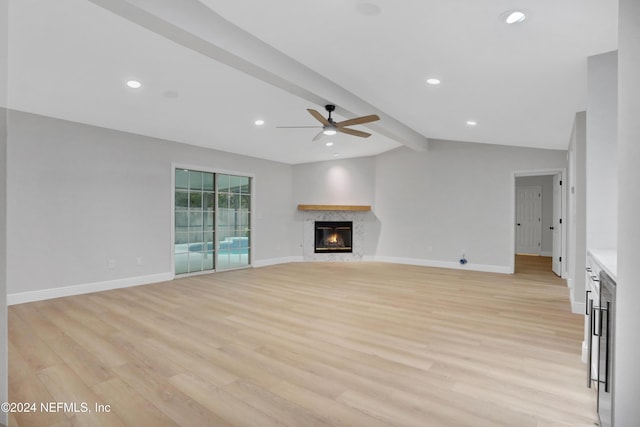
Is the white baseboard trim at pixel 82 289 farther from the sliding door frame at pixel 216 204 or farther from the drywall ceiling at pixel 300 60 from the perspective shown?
the drywall ceiling at pixel 300 60

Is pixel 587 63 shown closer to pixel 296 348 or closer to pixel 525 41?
pixel 525 41

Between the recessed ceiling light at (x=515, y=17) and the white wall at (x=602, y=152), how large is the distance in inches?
35.3

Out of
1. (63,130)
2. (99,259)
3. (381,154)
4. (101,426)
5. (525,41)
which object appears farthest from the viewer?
(381,154)

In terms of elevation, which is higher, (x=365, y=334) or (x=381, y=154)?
(x=381, y=154)

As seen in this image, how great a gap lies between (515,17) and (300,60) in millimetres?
1948

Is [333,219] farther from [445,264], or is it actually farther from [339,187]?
[445,264]

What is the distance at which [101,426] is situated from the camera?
185 cm

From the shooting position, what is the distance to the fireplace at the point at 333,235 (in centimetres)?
876

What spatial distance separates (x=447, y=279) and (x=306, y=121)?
372 cm

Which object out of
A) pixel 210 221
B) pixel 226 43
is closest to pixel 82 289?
pixel 210 221

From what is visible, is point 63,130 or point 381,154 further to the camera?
point 381,154

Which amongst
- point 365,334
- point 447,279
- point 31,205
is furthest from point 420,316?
point 31,205

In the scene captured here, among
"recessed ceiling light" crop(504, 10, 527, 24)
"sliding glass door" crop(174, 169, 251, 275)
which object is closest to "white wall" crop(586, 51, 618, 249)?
"recessed ceiling light" crop(504, 10, 527, 24)

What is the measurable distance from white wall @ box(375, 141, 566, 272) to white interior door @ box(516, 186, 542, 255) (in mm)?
3822
